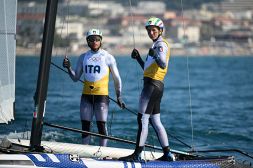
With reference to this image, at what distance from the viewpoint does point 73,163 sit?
10430 millimetres

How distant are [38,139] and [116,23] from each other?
124m

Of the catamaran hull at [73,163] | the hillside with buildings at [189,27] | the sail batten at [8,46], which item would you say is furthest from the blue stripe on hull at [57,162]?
the hillside with buildings at [189,27]

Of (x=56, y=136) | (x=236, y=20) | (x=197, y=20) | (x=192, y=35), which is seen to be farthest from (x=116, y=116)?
(x=236, y=20)

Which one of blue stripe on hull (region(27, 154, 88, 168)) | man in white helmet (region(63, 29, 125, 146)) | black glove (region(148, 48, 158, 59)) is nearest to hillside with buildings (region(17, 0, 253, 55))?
man in white helmet (region(63, 29, 125, 146))

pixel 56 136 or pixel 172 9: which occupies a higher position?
pixel 172 9

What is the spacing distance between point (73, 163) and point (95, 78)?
193 centimetres

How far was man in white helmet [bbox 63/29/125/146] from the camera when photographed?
1199cm

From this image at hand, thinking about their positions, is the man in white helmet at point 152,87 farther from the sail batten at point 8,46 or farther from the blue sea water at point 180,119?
the sail batten at point 8,46

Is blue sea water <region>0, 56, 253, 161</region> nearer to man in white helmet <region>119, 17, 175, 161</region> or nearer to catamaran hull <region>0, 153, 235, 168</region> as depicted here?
man in white helmet <region>119, 17, 175, 161</region>

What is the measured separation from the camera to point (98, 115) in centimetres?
1218

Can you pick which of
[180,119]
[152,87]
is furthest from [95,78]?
[180,119]

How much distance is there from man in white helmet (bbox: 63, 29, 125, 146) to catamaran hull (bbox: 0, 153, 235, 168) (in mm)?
1509

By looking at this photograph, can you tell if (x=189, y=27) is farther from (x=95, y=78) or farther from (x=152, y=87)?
(x=152, y=87)

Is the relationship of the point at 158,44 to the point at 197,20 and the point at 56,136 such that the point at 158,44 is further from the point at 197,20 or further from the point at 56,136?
the point at 197,20
